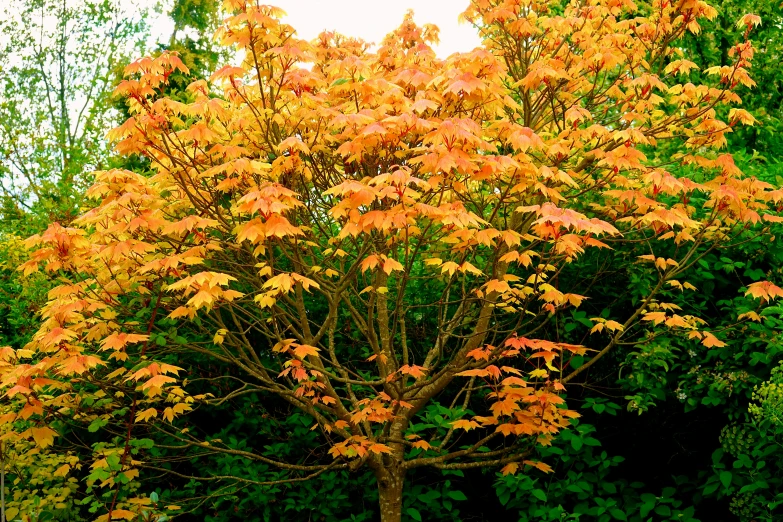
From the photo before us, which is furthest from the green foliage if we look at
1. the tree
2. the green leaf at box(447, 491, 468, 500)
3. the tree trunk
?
the tree

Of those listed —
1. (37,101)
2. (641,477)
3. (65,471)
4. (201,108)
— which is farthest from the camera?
(37,101)

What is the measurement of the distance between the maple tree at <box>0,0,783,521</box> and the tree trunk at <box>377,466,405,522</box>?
2 centimetres

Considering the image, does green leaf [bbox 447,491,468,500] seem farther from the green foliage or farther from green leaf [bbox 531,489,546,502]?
green leaf [bbox 531,489,546,502]

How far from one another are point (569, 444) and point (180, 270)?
128 inches

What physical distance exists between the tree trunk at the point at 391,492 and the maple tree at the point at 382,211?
0.02m

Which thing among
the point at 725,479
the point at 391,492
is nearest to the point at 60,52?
the point at 391,492

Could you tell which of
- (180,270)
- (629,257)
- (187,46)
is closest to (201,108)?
(180,270)

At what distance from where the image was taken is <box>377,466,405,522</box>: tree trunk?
5.57 meters

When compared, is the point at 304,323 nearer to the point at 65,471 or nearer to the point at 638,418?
the point at 65,471

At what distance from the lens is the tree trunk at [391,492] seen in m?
5.57

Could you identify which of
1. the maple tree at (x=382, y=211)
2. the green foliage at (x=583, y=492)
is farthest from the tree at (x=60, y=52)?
the green foliage at (x=583, y=492)

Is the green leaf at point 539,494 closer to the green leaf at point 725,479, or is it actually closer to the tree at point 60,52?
the green leaf at point 725,479

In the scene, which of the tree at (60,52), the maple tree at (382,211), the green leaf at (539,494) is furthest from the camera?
the tree at (60,52)

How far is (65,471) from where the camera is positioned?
5316mm
